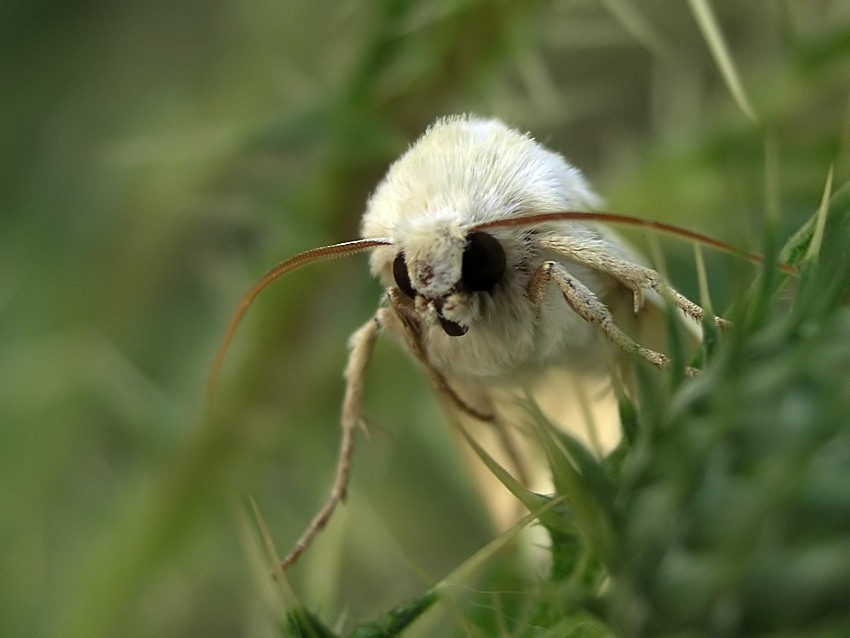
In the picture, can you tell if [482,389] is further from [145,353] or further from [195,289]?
[195,289]

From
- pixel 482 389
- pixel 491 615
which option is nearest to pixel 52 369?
pixel 482 389

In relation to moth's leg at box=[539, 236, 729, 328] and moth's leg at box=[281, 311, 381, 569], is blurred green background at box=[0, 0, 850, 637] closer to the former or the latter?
moth's leg at box=[281, 311, 381, 569]

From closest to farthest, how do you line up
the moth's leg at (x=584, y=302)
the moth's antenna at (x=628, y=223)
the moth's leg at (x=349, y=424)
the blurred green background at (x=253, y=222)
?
1. the moth's antenna at (x=628, y=223)
2. the moth's leg at (x=584, y=302)
3. the moth's leg at (x=349, y=424)
4. the blurred green background at (x=253, y=222)

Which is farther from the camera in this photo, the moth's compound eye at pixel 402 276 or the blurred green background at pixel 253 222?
the blurred green background at pixel 253 222

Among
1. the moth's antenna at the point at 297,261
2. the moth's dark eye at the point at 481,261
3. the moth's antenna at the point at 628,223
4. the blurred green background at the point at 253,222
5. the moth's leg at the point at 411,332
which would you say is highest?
the blurred green background at the point at 253,222

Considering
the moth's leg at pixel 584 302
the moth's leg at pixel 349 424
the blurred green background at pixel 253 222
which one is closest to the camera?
the moth's leg at pixel 584 302

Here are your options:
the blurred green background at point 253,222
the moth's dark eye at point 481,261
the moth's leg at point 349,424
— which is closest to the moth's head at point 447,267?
the moth's dark eye at point 481,261

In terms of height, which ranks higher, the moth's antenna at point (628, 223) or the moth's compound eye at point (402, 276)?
the moth's compound eye at point (402, 276)

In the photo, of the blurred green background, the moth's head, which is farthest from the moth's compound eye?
the blurred green background

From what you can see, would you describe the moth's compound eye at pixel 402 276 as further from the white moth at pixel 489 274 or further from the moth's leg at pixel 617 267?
the moth's leg at pixel 617 267
